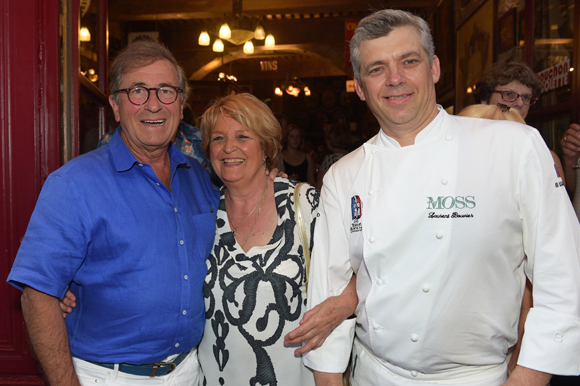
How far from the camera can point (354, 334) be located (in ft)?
Result: 5.52

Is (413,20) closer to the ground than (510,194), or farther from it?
farther from it

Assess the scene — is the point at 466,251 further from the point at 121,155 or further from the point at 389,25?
the point at 121,155

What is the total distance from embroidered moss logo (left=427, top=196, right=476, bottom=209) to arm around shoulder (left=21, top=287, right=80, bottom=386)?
1234mm

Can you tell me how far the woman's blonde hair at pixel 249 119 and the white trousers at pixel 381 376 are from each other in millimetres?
976

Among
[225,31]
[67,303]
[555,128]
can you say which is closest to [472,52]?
[555,128]

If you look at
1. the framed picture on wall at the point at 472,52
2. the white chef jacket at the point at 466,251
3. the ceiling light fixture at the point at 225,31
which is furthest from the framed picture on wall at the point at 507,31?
the ceiling light fixture at the point at 225,31

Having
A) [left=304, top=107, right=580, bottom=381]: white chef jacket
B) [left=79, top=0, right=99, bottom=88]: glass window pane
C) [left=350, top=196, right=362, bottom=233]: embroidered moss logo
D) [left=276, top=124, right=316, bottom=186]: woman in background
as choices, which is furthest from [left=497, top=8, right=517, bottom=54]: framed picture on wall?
[left=79, top=0, right=99, bottom=88]: glass window pane

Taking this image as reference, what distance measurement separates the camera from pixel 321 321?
4.98ft

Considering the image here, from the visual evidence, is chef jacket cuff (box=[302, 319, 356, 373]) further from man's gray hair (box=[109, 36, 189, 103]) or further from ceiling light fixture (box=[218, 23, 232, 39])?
ceiling light fixture (box=[218, 23, 232, 39])

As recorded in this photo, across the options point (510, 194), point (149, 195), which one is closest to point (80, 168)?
point (149, 195)

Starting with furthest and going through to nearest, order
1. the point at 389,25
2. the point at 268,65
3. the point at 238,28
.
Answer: the point at 268,65, the point at 238,28, the point at 389,25

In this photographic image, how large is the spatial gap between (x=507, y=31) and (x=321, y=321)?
12.6 ft

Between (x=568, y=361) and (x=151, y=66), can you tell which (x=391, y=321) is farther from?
(x=151, y=66)

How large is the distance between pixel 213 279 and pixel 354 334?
2.05ft
